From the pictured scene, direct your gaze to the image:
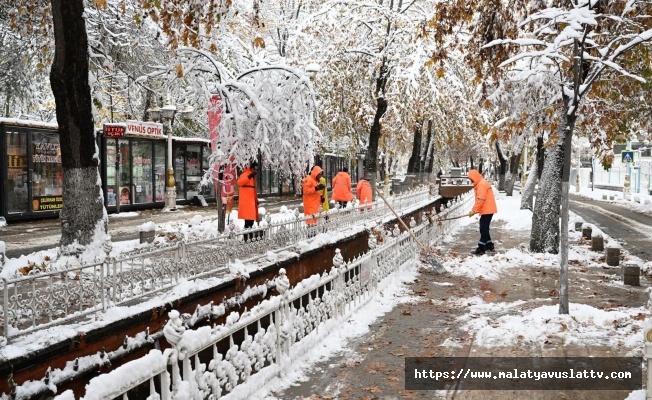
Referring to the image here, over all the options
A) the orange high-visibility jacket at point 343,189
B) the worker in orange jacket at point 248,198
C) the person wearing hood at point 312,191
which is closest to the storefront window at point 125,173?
the orange high-visibility jacket at point 343,189

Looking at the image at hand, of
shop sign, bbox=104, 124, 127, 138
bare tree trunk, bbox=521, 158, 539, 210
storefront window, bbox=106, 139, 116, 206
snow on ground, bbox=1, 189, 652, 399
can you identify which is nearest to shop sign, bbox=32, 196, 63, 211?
storefront window, bbox=106, 139, 116, 206

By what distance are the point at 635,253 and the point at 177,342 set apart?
14.1m

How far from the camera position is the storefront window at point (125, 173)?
71.4 feet

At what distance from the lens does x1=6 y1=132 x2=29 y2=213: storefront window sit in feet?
55.9

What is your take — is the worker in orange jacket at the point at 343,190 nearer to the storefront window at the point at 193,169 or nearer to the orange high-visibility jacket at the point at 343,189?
the orange high-visibility jacket at the point at 343,189

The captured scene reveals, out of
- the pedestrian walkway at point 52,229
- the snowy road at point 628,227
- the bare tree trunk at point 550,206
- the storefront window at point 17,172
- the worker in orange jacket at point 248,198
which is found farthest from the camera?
the storefront window at point 17,172

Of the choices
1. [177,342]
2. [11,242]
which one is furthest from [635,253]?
[11,242]

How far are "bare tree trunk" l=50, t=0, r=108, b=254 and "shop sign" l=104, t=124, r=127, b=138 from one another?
11729 mm

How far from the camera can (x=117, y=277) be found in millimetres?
6328

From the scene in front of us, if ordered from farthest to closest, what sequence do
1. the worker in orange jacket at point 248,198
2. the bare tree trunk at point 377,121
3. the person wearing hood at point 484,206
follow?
the bare tree trunk at point 377,121, the person wearing hood at point 484,206, the worker in orange jacket at point 248,198

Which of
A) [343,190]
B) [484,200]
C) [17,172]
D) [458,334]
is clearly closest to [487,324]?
→ [458,334]

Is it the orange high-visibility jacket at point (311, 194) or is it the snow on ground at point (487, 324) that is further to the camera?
the orange high-visibility jacket at point (311, 194)

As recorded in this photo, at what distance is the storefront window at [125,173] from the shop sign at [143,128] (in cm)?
79

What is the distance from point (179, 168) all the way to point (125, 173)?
152 inches
